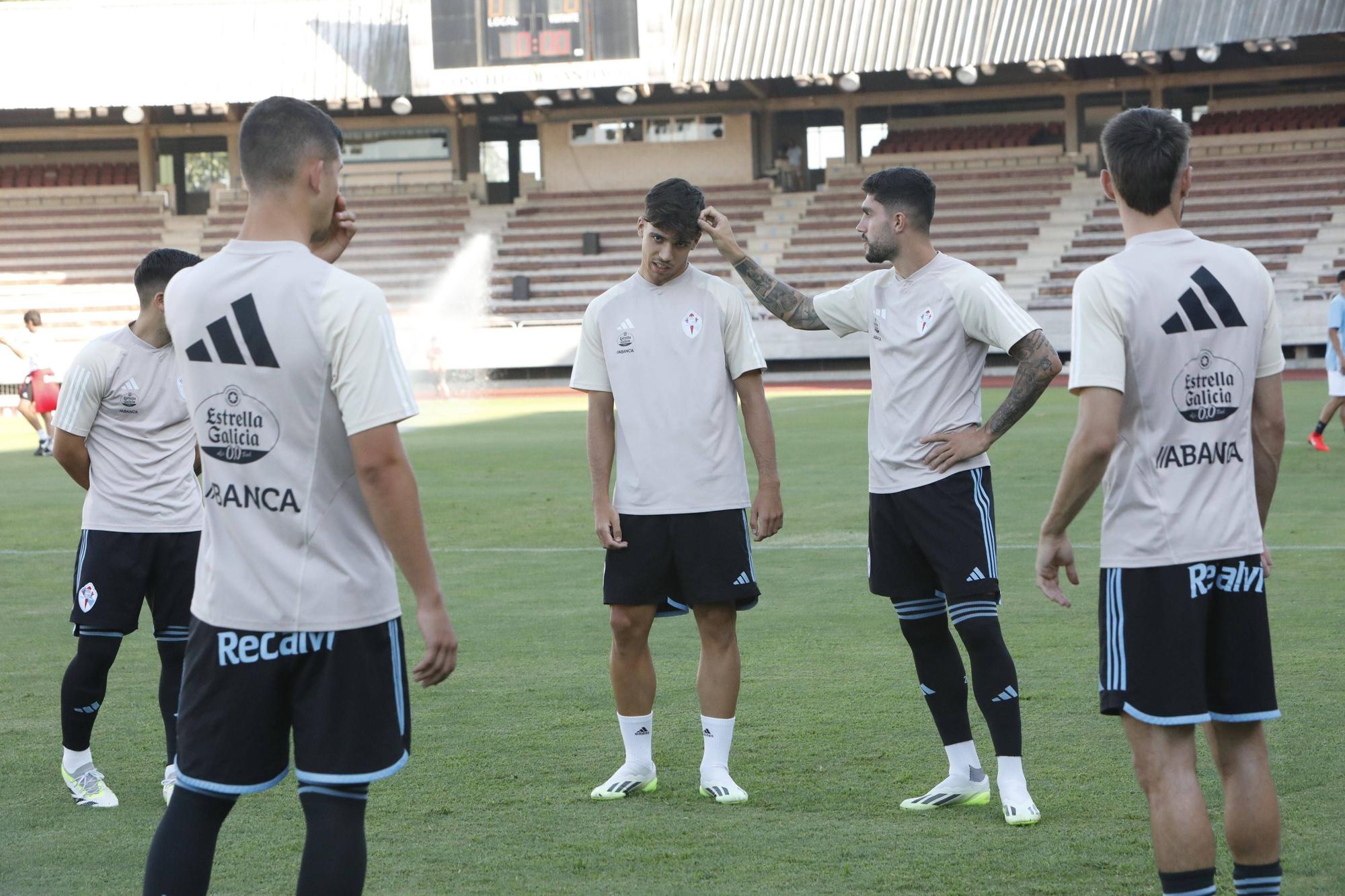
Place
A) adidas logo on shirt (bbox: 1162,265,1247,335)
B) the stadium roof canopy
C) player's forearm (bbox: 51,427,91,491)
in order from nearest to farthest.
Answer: adidas logo on shirt (bbox: 1162,265,1247,335), player's forearm (bbox: 51,427,91,491), the stadium roof canopy

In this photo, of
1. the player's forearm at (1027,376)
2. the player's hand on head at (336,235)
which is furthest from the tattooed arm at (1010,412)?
the player's hand on head at (336,235)

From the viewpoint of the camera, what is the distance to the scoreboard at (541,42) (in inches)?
1353

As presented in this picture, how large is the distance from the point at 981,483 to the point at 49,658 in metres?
5.03

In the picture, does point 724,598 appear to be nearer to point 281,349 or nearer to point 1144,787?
point 1144,787

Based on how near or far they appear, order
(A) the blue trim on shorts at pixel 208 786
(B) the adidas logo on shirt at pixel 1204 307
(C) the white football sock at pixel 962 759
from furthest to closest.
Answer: (C) the white football sock at pixel 962 759
(B) the adidas logo on shirt at pixel 1204 307
(A) the blue trim on shorts at pixel 208 786

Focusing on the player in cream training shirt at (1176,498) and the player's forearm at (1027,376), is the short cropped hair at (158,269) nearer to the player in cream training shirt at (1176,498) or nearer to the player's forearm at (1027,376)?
the player's forearm at (1027,376)

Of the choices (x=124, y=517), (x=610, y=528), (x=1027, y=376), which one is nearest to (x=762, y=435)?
(x=610, y=528)

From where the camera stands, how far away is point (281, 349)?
9.80ft

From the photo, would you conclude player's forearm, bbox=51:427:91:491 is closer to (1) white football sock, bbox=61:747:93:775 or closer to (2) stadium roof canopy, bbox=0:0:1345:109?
(1) white football sock, bbox=61:747:93:775

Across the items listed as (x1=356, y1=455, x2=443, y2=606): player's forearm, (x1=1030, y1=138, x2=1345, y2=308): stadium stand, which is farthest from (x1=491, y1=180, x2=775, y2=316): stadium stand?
(x1=356, y1=455, x2=443, y2=606): player's forearm

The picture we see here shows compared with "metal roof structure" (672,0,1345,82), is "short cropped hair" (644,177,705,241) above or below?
below

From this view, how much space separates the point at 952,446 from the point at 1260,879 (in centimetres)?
172

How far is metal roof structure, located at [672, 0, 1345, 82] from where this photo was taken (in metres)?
31.2

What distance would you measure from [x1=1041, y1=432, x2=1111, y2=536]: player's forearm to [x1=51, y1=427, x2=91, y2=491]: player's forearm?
10.7ft
